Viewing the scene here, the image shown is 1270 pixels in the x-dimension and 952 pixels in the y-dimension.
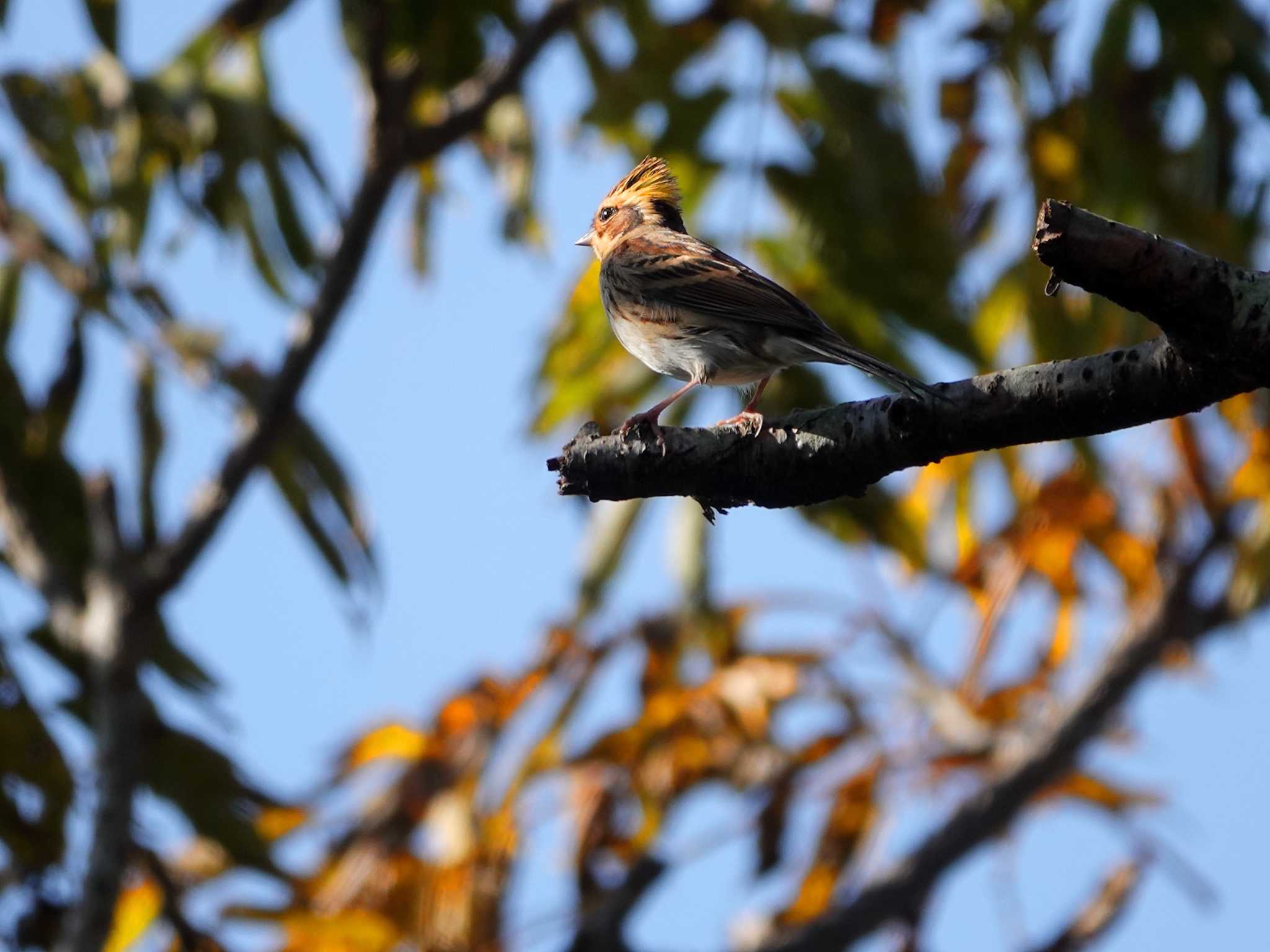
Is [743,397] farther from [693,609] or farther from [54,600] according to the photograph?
[54,600]

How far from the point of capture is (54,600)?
6152 mm

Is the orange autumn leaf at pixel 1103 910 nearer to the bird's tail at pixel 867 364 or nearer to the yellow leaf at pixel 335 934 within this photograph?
the yellow leaf at pixel 335 934

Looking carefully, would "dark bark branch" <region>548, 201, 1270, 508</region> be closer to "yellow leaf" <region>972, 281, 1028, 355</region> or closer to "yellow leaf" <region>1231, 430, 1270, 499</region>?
"yellow leaf" <region>972, 281, 1028, 355</region>

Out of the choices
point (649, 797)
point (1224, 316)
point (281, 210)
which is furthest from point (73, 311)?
point (1224, 316)

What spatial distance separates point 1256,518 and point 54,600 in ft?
16.7

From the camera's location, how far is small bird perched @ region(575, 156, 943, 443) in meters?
4.21

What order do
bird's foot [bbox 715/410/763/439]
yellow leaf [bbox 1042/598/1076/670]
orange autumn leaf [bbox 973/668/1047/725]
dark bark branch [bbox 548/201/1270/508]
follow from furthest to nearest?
orange autumn leaf [bbox 973/668/1047/725] → yellow leaf [bbox 1042/598/1076/670] → bird's foot [bbox 715/410/763/439] → dark bark branch [bbox 548/201/1270/508]

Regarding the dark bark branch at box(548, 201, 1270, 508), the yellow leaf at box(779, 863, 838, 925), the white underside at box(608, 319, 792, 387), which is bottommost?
the dark bark branch at box(548, 201, 1270, 508)

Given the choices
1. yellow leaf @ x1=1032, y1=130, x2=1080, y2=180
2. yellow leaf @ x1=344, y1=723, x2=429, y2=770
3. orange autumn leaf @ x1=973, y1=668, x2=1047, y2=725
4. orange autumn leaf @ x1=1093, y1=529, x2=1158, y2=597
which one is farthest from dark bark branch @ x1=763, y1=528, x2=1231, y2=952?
yellow leaf @ x1=1032, y1=130, x2=1080, y2=180

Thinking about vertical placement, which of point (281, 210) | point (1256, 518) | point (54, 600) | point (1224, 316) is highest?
point (281, 210)

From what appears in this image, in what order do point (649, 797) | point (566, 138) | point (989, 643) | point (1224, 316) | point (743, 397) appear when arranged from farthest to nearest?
point (989, 643)
point (649, 797)
point (566, 138)
point (743, 397)
point (1224, 316)

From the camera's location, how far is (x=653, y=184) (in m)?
5.34

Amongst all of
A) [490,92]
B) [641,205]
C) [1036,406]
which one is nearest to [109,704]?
[641,205]

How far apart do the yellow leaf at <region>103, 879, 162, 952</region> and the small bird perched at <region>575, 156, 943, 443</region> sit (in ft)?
11.6
